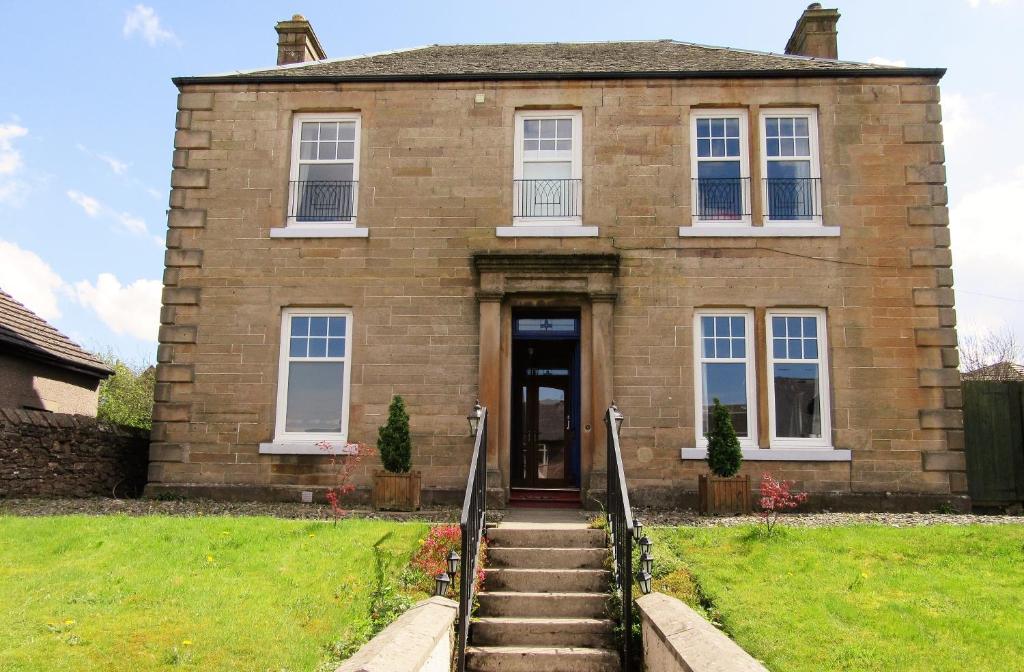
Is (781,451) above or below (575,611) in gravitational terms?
above

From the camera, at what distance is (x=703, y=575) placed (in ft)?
26.7

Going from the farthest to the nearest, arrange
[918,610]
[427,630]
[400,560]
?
1. [400,560]
2. [918,610]
3. [427,630]

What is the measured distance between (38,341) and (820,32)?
1661 centimetres

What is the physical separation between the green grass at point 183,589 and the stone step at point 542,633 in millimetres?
1074

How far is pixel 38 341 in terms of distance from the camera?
17781 millimetres

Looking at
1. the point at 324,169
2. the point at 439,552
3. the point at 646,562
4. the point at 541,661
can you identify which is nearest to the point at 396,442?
the point at 439,552

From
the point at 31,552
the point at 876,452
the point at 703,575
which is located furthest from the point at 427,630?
the point at 876,452

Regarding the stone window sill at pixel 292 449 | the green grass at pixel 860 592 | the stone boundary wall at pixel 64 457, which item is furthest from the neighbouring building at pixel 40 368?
the green grass at pixel 860 592

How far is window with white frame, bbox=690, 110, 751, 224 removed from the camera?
1356cm

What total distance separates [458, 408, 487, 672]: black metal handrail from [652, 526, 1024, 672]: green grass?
175 cm

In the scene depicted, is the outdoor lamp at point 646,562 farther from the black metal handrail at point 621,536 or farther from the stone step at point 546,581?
the stone step at point 546,581

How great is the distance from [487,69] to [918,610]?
10491 mm

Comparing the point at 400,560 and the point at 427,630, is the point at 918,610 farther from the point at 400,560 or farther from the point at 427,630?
the point at 400,560

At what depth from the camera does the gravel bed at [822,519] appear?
10852 millimetres
